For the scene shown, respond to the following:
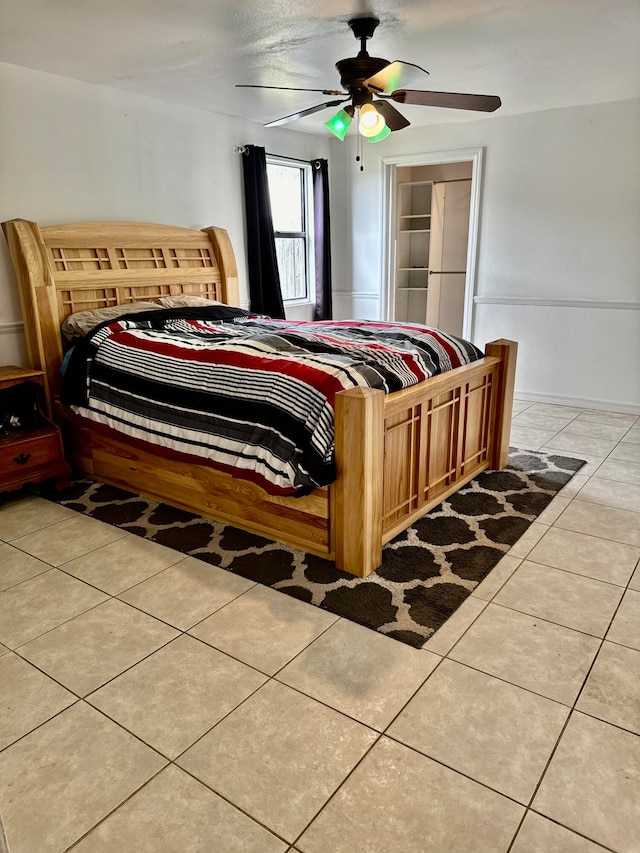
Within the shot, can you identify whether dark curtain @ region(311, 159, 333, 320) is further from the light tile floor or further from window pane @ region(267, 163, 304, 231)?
the light tile floor

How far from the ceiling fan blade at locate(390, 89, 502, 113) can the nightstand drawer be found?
262cm

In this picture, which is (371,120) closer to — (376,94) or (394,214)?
(376,94)

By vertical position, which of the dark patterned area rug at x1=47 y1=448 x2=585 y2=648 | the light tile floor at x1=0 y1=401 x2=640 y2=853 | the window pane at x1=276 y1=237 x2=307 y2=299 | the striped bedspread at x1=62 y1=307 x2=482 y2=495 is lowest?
the dark patterned area rug at x1=47 y1=448 x2=585 y2=648

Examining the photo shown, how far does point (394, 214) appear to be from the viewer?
6113 mm

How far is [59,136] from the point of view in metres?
3.84

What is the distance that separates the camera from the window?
227 inches

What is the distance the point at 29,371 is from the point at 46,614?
1.68 meters

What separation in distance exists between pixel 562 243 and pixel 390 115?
2666 mm

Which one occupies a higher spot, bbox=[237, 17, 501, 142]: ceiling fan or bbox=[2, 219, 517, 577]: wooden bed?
bbox=[237, 17, 501, 142]: ceiling fan

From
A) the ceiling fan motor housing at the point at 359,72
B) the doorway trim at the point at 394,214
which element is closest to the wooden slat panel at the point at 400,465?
the ceiling fan motor housing at the point at 359,72

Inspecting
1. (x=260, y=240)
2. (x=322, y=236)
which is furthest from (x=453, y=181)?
(x=260, y=240)

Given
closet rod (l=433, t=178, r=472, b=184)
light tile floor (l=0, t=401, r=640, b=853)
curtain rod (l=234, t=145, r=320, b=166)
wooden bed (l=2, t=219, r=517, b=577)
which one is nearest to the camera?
light tile floor (l=0, t=401, r=640, b=853)

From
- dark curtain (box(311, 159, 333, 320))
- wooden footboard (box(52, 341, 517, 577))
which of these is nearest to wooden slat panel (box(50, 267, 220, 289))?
wooden footboard (box(52, 341, 517, 577))

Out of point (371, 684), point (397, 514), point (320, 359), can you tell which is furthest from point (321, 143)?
point (371, 684)
